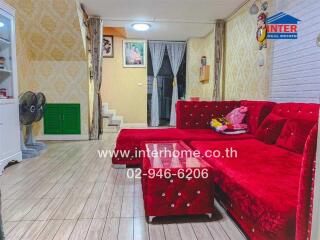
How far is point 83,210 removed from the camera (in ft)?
7.10

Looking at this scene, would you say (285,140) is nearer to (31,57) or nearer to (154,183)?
(154,183)

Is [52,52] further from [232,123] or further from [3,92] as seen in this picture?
[232,123]

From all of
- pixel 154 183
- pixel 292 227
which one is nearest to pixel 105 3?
pixel 154 183

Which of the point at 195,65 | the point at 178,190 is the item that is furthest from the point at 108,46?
the point at 178,190

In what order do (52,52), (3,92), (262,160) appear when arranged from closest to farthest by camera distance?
(262,160)
(3,92)
(52,52)

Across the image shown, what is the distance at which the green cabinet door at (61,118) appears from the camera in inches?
209

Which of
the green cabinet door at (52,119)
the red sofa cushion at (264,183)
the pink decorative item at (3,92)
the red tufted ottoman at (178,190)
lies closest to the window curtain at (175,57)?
the green cabinet door at (52,119)

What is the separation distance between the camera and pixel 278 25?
3326 millimetres

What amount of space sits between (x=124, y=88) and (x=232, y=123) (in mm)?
4267

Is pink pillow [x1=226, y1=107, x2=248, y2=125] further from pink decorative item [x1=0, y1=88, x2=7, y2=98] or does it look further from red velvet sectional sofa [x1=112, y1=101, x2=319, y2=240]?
pink decorative item [x1=0, y1=88, x2=7, y2=98]

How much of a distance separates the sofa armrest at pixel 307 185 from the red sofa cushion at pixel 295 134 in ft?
4.95

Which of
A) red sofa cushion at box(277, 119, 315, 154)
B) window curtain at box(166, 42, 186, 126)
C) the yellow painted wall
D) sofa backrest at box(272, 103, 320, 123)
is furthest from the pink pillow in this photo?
the yellow painted wall

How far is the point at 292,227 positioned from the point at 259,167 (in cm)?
72

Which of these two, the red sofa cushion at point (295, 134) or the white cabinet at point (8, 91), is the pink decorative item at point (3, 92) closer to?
the white cabinet at point (8, 91)
